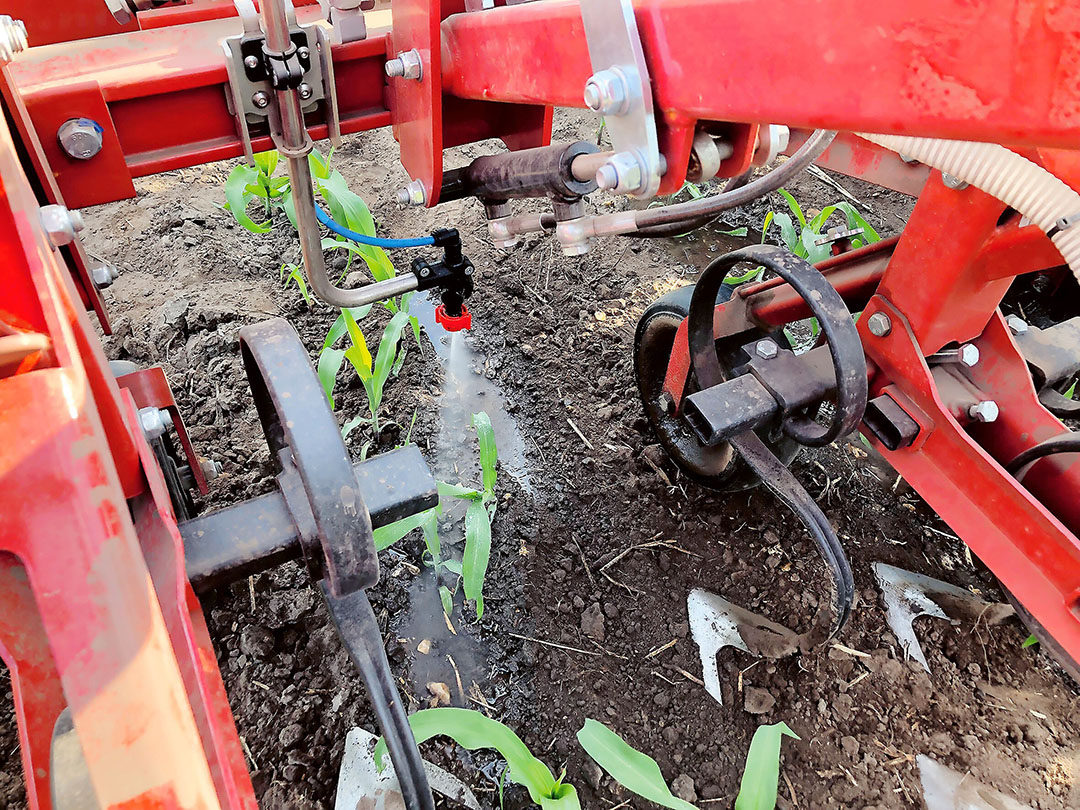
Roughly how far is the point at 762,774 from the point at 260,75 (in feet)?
4.69

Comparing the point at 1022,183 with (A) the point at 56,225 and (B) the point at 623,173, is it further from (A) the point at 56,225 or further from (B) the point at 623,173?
(A) the point at 56,225

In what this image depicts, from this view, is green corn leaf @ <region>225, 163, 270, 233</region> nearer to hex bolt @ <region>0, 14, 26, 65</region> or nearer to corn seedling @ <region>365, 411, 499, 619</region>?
corn seedling @ <region>365, 411, 499, 619</region>

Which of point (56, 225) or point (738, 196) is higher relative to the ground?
point (56, 225)

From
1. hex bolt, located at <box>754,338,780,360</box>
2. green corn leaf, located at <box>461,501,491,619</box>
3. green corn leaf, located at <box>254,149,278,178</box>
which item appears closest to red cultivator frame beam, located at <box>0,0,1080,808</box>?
hex bolt, located at <box>754,338,780,360</box>

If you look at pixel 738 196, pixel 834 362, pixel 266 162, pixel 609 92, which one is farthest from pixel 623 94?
pixel 266 162

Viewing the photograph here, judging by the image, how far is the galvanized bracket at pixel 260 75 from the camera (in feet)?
3.83

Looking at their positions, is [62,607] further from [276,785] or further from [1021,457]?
[1021,457]

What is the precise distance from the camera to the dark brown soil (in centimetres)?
144

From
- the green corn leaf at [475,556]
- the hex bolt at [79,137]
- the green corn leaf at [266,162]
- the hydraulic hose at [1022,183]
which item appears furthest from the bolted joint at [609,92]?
the green corn leaf at [266,162]

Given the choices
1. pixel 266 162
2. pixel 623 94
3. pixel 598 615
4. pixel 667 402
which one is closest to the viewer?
pixel 623 94

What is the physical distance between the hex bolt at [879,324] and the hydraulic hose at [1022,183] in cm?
41

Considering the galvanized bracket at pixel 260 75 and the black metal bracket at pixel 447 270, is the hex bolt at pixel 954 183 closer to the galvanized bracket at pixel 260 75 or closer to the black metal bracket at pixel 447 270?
the black metal bracket at pixel 447 270

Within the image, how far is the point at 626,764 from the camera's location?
1.21m

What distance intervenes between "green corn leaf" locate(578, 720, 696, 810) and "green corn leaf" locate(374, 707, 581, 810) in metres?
0.08
